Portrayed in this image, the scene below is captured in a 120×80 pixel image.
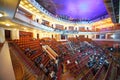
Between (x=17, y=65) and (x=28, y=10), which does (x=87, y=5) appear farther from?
(x=17, y=65)

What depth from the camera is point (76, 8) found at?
30969 mm

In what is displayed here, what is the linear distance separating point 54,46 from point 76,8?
20154mm

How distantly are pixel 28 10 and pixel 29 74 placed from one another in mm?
10654

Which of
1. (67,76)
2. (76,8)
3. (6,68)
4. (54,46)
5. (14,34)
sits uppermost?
(76,8)

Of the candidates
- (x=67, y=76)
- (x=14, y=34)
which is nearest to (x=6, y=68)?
(x=67, y=76)

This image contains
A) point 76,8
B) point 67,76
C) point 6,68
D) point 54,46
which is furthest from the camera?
point 76,8

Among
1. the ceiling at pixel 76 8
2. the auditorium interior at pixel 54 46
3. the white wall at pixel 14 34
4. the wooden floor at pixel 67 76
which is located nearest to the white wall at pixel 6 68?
the auditorium interior at pixel 54 46

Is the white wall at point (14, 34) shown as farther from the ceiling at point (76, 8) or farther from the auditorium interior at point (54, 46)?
the ceiling at point (76, 8)

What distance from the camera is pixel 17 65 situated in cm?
649

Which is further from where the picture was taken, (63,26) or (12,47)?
(63,26)

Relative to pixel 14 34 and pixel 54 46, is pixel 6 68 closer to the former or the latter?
pixel 14 34

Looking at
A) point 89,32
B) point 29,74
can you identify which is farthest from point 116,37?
point 29,74

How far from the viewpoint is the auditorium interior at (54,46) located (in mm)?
6304

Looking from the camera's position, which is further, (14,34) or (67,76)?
(14,34)
